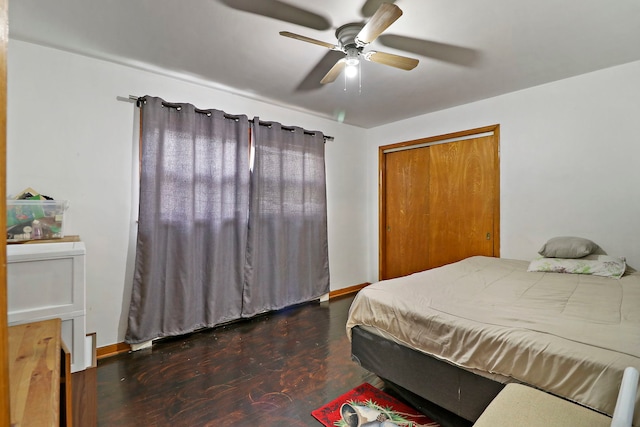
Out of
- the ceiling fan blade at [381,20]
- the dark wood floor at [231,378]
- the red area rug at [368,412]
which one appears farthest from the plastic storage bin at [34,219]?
the ceiling fan blade at [381,20]

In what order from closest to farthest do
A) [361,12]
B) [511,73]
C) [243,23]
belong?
1. [361,12]
2. [243,23]
3. [511,73]

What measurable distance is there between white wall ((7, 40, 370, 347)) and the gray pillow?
12.0 ft

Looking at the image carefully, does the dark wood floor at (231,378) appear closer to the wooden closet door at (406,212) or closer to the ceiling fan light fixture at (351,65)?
the wooden closet door at (406,212)

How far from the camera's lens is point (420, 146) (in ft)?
12.8

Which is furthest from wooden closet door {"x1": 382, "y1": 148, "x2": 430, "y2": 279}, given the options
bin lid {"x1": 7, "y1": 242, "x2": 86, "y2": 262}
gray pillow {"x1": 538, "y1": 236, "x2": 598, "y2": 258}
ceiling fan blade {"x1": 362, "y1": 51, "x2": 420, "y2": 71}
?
bin lid {"x1": 7, "y1": 242, "x2": 86, "y2": 262}

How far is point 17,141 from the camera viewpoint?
6.79 feet

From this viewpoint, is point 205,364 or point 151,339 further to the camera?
point 151,339

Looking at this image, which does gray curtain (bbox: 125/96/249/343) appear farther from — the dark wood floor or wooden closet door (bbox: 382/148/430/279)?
wooden closet door (bbox: 382/148/430/279)

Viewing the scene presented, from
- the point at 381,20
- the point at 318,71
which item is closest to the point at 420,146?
the point at 318,71

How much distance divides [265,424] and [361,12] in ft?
8.30

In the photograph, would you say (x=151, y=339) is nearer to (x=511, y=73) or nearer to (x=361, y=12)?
(x=361, y=12)

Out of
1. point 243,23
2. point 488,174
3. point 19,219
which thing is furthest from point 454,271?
point 19,219

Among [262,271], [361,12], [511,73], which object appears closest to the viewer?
[361,12]

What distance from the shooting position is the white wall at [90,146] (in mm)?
2094
